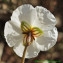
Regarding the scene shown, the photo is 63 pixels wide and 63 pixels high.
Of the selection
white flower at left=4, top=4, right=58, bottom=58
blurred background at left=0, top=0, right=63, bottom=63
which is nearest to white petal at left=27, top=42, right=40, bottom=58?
white flower at left=4, top=4, right=58, bottom=58

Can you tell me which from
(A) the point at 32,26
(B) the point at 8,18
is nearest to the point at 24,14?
(A) the point at 32,26

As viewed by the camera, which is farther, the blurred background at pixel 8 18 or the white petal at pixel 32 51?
the blurred background at pixel 8 18

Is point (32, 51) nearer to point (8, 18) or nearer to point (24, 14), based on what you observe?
point (24, 14)

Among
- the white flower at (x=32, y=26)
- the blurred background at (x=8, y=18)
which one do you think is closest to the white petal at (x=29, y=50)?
the white flower at (x=32, y=26)

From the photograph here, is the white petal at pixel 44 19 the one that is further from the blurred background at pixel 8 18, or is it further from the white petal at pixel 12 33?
the blurred background at pixel 8 18

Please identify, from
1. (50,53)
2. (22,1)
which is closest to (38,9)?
(22,1)

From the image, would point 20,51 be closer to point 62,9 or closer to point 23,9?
point 23,9

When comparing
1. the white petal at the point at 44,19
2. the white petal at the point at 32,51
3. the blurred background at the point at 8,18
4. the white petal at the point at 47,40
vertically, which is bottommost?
the blurred background at the point at 8,18

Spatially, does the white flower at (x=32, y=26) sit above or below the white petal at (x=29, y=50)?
above
